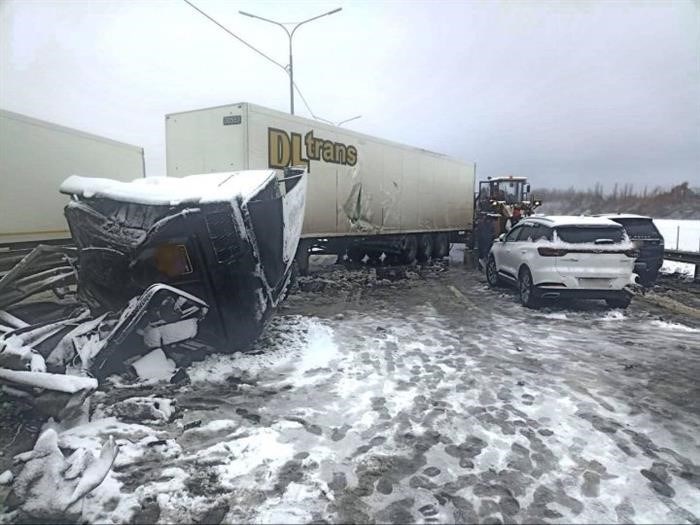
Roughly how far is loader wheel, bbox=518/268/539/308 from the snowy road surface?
2.01m

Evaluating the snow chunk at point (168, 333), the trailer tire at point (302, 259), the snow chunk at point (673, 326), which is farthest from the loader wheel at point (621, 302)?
the snow chunk at point (168, 333)

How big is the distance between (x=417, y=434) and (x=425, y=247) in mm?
13748

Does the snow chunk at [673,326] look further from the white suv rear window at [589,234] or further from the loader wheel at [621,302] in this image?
the white suv rear window at [589,234]

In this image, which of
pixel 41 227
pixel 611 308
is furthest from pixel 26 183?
pixel 611 308

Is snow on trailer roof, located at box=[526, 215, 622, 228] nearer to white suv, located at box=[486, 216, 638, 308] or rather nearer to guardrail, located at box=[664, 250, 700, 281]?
white suv, located at box=[486, 216, 638, 308]

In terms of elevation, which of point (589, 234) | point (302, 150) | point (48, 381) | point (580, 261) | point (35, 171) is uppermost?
point (302, 150)

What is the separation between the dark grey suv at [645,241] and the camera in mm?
11016

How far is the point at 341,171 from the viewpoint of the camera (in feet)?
39.8

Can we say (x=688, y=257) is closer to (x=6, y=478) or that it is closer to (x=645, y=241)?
(x=645, y=241)

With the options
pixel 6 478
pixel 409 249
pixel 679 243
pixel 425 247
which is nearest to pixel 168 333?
pixel 6 478

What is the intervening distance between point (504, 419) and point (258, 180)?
345 cm

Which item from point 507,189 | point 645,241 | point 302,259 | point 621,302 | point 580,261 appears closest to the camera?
point 580,261

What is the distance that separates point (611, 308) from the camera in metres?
8.80

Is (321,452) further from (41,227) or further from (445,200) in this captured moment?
(445,200)
